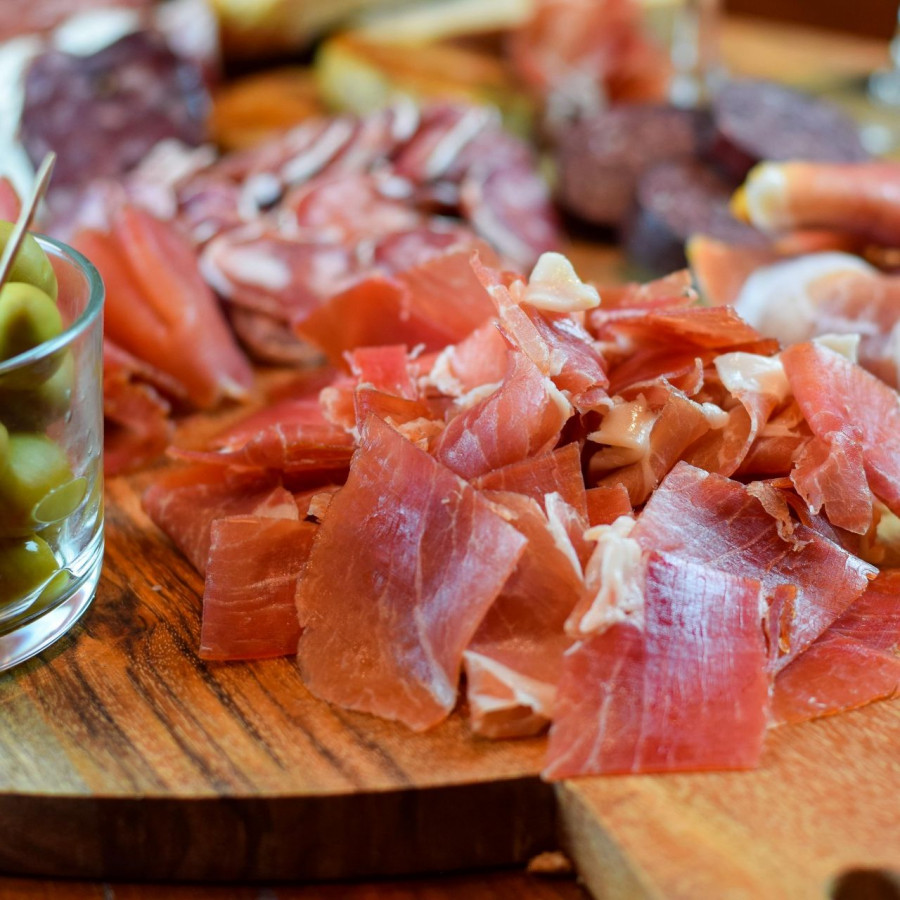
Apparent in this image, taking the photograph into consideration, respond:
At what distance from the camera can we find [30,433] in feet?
3.58

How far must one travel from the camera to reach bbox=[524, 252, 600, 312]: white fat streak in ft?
4.44

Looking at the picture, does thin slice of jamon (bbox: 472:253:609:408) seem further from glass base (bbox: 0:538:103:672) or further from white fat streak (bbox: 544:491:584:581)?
glass base (bbox: 0:538:103:672)

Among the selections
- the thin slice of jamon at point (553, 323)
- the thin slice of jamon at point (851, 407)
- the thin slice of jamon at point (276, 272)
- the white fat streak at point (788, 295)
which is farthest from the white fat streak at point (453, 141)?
the thin slice of jamon at point (851, 407)

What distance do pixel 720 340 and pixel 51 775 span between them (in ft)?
3.21

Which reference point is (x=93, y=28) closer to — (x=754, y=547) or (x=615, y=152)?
(x=615, y=152)

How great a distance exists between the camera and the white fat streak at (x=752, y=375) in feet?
4.51

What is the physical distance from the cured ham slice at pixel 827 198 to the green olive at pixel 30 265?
149 cm

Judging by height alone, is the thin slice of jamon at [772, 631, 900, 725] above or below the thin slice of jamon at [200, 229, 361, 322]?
below

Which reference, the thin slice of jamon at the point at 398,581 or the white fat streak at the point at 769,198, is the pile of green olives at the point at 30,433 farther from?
the white fat streak at the point at 769,198

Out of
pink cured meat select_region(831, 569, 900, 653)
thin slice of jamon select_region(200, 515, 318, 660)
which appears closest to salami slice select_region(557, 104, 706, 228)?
pink cured meat select_region(831, 569, 900, 653)

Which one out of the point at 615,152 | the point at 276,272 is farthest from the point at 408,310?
the point at 615,152

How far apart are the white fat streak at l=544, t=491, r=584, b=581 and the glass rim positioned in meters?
0.54

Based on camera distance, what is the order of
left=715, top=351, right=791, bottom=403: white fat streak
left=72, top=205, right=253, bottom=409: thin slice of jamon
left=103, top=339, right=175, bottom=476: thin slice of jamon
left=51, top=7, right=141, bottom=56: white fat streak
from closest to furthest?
1. left=715, top=351, right=791, bottom=403: white fat streak
2. left=103, top=339, right=175, bottom=476: thin slice of jamon
3. left=72, top=205, right=253, bottom=409: thin slice of jamon
4. left=51, top=7, right=141, bottom=56: white fat streak

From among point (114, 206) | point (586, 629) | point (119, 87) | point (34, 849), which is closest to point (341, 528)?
point (586, 629)
